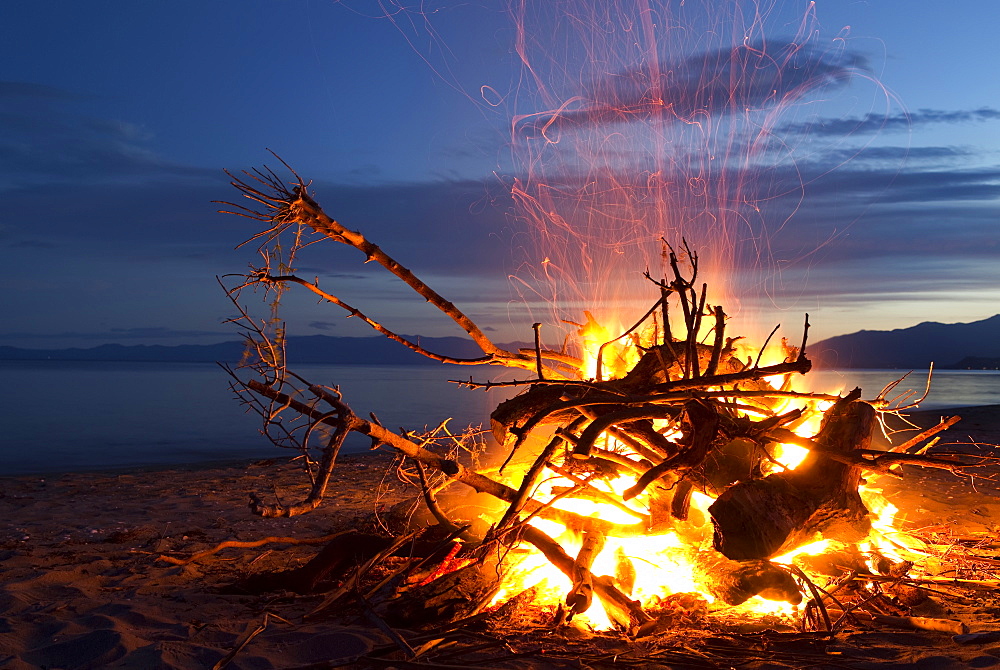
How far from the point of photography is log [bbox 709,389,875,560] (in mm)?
3719

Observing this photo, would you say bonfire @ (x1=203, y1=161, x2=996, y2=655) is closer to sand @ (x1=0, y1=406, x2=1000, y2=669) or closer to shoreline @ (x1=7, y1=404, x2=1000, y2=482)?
sand @ (x1=0, y1=406, x2=1000, y2=669)

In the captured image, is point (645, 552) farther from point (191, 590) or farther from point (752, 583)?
point (191, 590)

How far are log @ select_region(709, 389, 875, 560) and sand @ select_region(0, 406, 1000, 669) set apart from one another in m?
0.57

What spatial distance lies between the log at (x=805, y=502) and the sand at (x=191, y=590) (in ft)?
1.86

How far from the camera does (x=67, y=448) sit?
1661cm

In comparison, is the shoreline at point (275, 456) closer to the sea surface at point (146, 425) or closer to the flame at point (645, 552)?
the sea surface at point (146, 425)

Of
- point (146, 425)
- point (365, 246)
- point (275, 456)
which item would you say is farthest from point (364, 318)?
point (146, 425)

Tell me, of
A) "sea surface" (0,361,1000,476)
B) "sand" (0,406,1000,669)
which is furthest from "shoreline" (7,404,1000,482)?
"sand" (0,406,1000,669)

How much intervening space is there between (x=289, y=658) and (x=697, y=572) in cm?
232

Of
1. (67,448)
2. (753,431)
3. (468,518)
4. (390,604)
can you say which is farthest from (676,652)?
(67,448)

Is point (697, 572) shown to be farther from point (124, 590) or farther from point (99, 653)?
point (124, 590)

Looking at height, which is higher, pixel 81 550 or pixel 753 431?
pixel 753 431

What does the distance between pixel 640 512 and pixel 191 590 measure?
114 inches

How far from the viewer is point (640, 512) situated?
4453 millimetres
